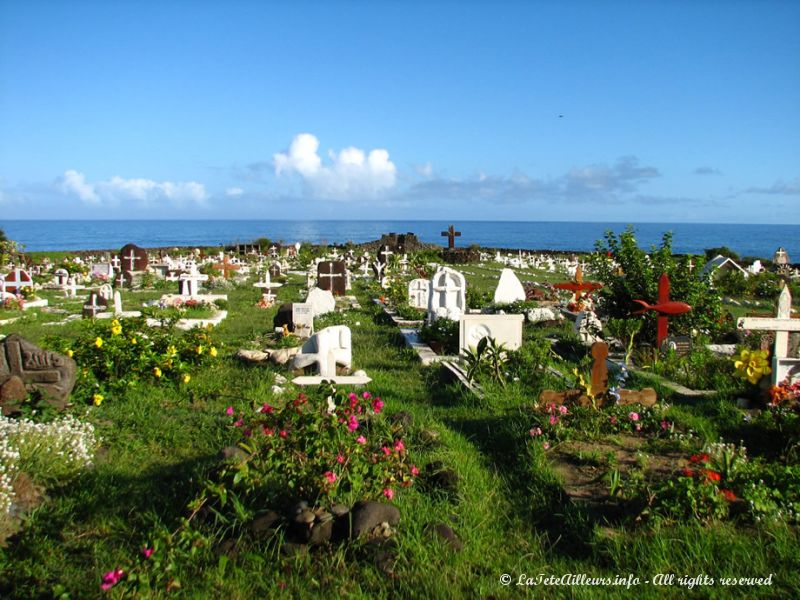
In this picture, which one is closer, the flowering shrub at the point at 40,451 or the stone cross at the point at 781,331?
the flowering shrub at the point at 40,451

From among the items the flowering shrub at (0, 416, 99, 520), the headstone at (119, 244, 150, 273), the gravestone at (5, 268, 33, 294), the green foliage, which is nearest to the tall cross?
the headstone at (119, 244, 150, 273)

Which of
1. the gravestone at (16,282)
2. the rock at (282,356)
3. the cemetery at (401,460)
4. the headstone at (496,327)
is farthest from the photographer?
the gravestone at (16,282)

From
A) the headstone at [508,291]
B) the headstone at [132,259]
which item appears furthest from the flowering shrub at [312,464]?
the headstone at [132,259]

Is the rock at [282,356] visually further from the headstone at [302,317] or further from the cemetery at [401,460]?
the headstone at [302,317]

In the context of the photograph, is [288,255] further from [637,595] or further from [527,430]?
[637,595]

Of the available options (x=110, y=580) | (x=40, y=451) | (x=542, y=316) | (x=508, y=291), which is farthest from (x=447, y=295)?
(x=110, y=580)

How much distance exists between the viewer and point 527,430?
20.8ft

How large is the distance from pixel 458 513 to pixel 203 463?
229 cm

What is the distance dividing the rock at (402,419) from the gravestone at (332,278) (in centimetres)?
1490

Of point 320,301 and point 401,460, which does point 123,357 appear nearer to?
point 401,460

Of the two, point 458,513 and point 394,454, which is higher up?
point 394,454

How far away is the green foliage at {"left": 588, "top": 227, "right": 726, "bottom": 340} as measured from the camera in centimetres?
1130

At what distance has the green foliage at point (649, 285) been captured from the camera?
11.3 meters

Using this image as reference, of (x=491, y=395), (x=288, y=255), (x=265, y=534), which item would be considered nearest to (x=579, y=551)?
(x=265, y=534)
